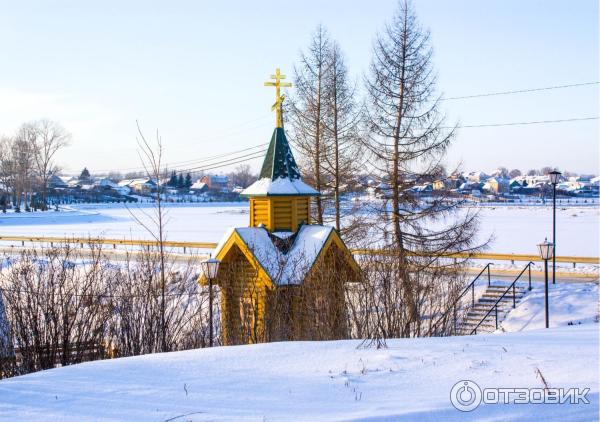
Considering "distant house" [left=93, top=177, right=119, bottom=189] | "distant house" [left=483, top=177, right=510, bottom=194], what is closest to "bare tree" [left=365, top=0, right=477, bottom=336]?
"distant house" [left=93, top=177, right=119, bottom=189]

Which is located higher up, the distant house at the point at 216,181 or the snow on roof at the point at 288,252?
the distant house at the point at 216,181

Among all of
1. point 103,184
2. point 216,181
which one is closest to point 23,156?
point 103,184

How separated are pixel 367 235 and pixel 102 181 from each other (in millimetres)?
107539

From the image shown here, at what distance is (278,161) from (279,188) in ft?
2.61

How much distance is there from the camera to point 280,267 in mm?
12945

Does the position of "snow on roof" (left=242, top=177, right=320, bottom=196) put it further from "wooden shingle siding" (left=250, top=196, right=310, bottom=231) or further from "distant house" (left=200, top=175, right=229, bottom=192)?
"distant house" (left=200, top=175, right=229, bottom=192)

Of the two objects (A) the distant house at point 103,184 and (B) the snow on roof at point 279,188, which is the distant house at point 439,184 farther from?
(A) the distant house at point 103,184

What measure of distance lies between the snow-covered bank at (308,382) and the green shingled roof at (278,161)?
8545mm

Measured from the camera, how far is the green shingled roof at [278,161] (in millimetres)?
15055

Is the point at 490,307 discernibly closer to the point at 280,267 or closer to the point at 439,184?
the point at 439,184

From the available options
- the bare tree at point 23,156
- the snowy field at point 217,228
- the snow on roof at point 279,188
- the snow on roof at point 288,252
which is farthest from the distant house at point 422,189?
the bare tree at point 23,156

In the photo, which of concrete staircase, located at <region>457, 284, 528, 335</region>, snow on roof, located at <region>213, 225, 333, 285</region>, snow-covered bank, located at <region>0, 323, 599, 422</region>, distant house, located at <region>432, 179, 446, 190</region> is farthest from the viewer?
distant house, located at <region>432, 179, 446, 190</region>

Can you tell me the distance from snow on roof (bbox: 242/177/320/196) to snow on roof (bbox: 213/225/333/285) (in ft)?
2.87

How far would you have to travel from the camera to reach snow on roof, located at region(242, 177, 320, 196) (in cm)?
1467
